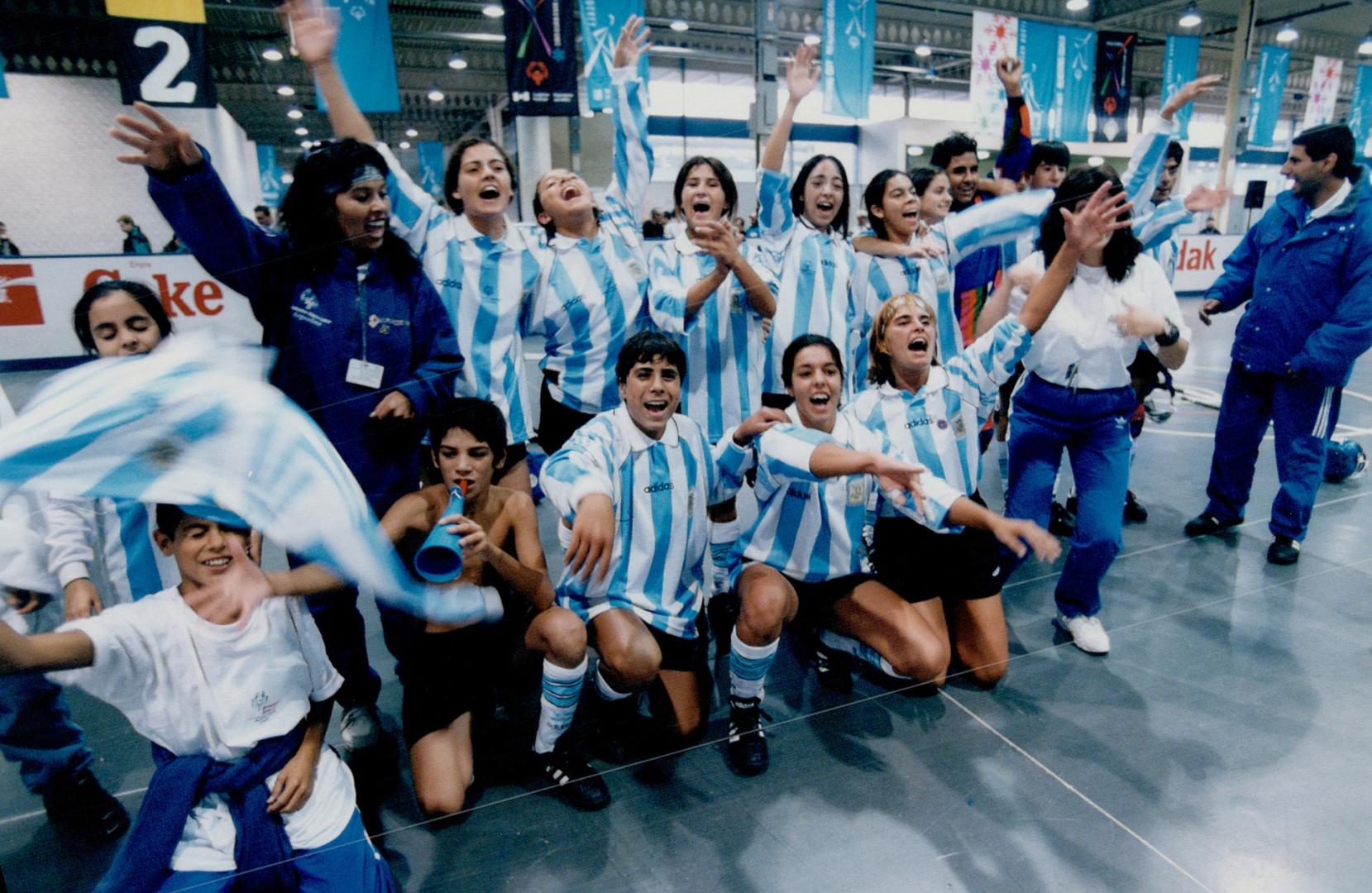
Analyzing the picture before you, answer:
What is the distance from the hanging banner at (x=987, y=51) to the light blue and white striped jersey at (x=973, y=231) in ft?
5.33

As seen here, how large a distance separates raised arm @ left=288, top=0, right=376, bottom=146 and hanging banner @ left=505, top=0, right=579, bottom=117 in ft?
0.80

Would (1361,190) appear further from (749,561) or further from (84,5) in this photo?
(84,5)

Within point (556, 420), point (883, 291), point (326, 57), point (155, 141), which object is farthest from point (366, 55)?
point (883, 291)

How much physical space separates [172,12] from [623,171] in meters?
1.64

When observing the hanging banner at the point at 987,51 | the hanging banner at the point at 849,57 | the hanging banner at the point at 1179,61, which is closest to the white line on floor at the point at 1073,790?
the hanging banner at the point at 987,51

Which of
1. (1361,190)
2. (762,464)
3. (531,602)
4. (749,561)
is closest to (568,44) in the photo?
(762,464)

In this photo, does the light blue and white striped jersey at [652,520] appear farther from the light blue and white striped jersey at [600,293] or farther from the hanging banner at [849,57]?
the hanging banner at [849,57]

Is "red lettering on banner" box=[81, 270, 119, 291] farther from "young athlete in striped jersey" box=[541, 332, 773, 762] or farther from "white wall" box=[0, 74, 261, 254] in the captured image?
"young athlete in striped jersey" box=[541, 332, 773, 762]

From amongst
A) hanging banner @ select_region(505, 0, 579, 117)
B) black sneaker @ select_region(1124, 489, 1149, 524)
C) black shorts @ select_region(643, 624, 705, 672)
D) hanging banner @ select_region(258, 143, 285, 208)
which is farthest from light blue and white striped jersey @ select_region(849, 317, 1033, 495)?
black sneaker @ select_region(1124, 489, 1149, 524)

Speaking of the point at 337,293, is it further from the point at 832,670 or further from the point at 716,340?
the point at 832,670

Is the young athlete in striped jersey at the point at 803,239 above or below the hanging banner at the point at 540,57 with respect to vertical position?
below

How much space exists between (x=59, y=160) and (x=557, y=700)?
3.77 ft

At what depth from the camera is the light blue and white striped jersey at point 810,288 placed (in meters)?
2.03

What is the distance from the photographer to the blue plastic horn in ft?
2.81
